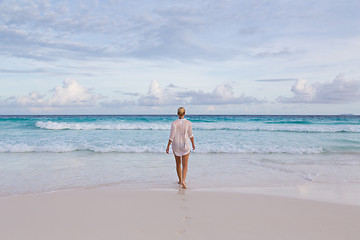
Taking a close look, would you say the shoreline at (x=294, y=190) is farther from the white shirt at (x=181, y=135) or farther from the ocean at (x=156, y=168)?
the white shirt at (x=181, y=135)

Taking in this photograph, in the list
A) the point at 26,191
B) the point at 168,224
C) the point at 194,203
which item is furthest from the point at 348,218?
the point at 26,191

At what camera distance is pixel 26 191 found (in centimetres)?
569

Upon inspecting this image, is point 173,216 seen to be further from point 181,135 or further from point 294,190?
point 294,190

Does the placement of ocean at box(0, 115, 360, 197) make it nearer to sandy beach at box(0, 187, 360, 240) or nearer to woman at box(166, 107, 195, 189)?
woman at box(166, 107, 195, 189)

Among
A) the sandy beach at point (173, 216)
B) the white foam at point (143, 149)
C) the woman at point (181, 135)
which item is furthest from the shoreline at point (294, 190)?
the white foam at point (143, 149)

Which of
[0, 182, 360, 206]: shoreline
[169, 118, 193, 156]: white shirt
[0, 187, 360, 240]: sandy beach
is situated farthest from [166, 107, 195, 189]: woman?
[0, 187, 360, 240]: sandy beach

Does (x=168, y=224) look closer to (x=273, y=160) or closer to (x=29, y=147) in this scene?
(x=273, y=160)

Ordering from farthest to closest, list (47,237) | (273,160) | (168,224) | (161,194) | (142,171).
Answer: (273,160), (142,171), (161,194), (168,224), (47,237)

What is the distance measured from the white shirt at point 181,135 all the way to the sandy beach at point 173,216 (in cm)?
105

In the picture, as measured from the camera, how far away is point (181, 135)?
6.05 m

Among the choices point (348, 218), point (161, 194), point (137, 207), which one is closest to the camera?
point (348, 218)

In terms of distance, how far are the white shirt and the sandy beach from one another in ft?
3.44

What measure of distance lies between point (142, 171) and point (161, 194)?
2443mm

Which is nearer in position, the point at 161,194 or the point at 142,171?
the point at 161,194
